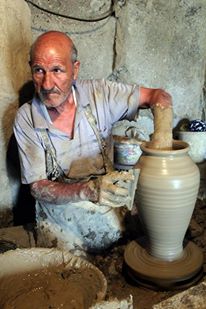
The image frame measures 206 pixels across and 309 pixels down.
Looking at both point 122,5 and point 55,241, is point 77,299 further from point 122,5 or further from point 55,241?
point 122,5

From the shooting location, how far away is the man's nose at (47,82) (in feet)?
5.70

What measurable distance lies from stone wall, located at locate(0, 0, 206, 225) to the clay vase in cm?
97

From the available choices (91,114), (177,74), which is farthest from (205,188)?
(91,114)

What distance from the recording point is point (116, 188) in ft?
4.78

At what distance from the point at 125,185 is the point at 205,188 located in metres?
1.45

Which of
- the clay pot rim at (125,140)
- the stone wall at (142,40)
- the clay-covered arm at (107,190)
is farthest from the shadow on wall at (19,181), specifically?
the clay pot rim at (125,140)

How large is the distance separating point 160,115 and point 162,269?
28.7 inches

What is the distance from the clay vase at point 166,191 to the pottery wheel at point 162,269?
0.35ft

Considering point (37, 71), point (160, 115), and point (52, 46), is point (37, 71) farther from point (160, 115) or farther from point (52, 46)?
point (160, 115)

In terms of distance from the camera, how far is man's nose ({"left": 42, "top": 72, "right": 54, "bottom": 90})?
5.70ft

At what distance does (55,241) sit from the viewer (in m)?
1.93

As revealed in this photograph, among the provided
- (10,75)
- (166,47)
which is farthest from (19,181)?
(166,47)

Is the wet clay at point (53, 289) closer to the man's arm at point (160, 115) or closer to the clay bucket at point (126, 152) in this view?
the man's arm at point (160, 115)

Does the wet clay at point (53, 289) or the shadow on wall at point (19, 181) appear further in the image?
the shadow on wall at point (19, 181)
